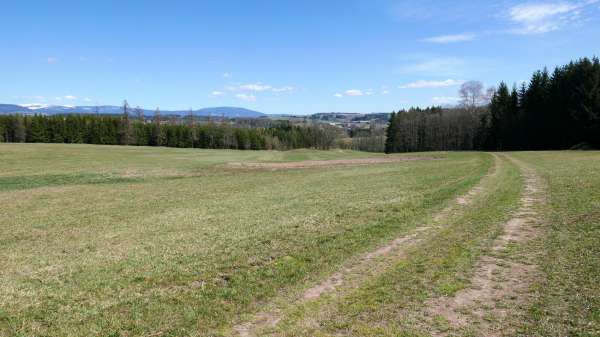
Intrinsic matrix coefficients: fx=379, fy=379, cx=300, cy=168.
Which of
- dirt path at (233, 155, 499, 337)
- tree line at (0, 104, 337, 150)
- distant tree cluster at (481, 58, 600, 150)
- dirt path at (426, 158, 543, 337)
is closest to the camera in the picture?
dirt path at (426, 158, 543, 337)

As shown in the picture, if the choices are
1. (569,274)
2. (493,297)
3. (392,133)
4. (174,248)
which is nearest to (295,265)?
(174,248)

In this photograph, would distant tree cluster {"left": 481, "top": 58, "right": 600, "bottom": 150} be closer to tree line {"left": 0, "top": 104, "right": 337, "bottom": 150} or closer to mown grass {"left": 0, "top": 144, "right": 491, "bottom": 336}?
mown grass {"left": 0, "top": 144, "right": 491, "bottom": 336}

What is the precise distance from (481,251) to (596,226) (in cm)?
442

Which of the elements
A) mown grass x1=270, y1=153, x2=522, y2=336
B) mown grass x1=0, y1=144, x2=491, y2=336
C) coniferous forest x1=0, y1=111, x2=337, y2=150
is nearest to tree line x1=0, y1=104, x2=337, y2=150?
coniferous forest x1=0, y1=111, x2=337, y2=150

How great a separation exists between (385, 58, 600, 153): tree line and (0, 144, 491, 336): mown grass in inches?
2264

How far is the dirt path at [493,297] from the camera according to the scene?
6.04 meters

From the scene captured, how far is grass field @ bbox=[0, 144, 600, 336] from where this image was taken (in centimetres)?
647

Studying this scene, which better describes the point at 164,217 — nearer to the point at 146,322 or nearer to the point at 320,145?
the point at 146,322

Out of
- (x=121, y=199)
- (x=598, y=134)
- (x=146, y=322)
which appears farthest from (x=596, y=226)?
(x=598, y=134)

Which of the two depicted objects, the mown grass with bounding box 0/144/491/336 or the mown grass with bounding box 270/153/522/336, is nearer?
the mown grass with bounding box 270/153/522/336

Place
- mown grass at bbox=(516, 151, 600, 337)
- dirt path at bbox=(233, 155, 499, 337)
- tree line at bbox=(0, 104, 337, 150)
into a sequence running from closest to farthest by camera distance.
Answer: mown grass at bbox=(516, 151, 600, 337)
dirt path at bbox=(233, 155, 499, 337)
tree line at bbox=(0, 104, 337, 150)

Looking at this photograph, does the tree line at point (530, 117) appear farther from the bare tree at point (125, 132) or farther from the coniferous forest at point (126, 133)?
the bare tree at point (125, 132)

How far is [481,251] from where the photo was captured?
975 cm

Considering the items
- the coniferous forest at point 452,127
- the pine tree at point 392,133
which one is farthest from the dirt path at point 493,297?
the pine tree at point 392,133
